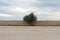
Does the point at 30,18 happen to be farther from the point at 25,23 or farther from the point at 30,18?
the point at 25,23

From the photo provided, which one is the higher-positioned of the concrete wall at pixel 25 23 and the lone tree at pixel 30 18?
the lone tree at pixel 30 18

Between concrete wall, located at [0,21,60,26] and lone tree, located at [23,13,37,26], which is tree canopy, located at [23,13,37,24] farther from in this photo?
concrete wall, located at [0,21,60,26]

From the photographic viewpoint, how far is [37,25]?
55.3ft

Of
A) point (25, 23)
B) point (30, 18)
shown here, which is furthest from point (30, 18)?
point (25, 23)

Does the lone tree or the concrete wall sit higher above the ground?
the lone tree

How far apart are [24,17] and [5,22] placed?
5.67ft

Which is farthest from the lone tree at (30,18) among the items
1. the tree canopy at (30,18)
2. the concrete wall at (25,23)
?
the concrete wall at (25,23)

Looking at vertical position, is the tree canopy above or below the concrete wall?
above

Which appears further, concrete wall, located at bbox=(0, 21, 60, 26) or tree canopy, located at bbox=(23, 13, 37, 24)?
concrete wall, located at bbox=(0, 21, 60, 26)

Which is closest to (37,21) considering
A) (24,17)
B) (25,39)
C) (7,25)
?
(24,17)

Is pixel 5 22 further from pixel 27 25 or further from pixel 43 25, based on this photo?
pixel 43 25

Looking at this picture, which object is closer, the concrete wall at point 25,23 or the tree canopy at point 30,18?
the tree canopy at point 30,18

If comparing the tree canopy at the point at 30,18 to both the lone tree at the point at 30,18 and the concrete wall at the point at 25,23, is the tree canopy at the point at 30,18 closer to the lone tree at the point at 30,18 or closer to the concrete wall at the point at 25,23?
the lone tree at the point at 30,18

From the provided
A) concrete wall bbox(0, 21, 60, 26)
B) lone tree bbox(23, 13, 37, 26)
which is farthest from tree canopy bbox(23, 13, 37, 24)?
concrete wall bbox(0, 21, 60, 26)
